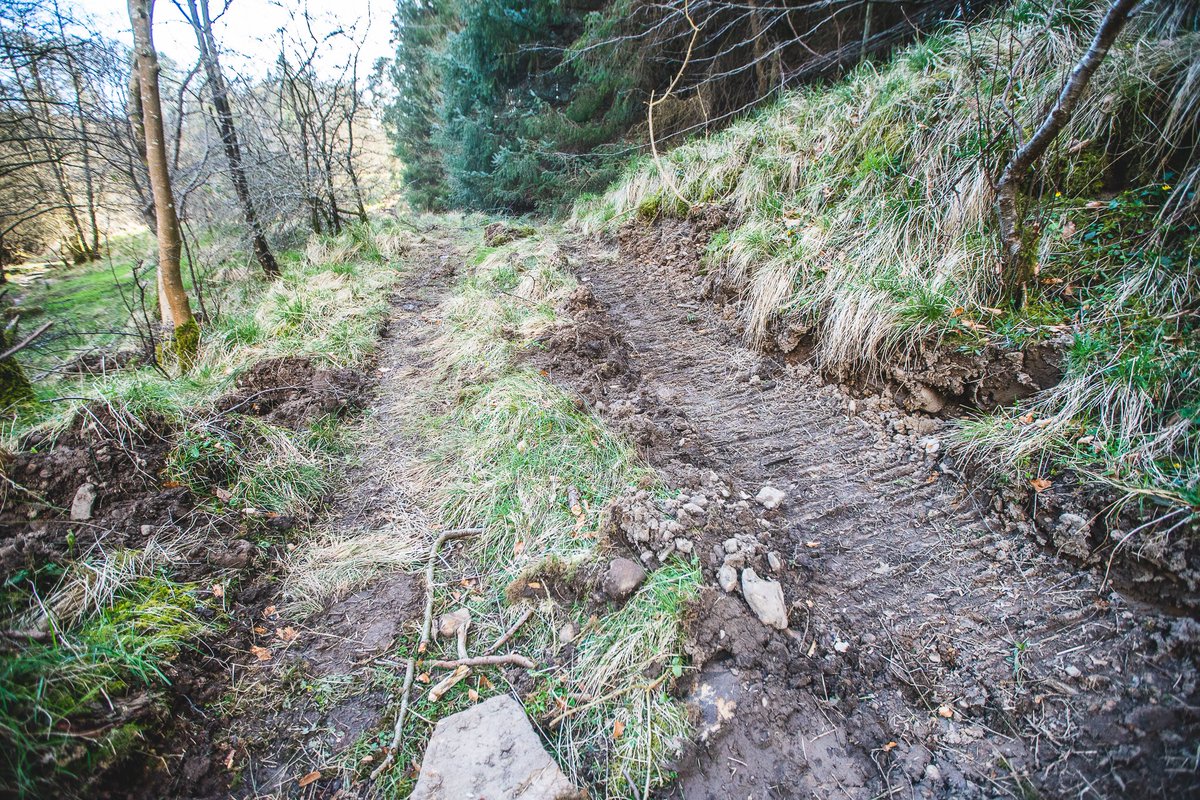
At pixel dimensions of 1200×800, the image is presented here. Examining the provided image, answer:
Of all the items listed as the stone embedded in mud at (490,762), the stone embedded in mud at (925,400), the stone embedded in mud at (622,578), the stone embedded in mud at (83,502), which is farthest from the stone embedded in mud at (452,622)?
the stone embedded in mud at (925,400)

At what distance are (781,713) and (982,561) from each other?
103cm

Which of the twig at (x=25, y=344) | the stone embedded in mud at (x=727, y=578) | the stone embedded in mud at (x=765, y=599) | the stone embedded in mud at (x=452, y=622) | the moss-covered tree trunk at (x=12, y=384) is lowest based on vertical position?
the stone embedded in mud at (x=452, y=622)

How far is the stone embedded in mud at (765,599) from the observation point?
1569 mm

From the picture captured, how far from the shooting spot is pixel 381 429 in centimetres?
290

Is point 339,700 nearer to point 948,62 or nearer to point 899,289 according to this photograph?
point 899,289

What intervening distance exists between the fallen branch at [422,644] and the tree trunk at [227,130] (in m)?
6.12

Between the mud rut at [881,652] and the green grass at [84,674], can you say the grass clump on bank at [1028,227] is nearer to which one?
the mud rut at [881,652]

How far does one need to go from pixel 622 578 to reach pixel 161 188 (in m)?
4.56

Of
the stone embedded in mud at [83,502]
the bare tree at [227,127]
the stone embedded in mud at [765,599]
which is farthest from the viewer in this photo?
the bare tree at [227,127]

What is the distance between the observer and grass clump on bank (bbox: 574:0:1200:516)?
178 centimetres

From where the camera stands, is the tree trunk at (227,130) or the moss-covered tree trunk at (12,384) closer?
the moss-covered tree trunk at (12,384)

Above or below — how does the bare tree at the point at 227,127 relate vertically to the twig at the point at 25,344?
above

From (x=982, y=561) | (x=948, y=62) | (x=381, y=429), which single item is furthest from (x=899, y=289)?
(x=381, y=429)

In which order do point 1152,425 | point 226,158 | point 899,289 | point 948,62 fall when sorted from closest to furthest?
point 1152,425 → point 899,289 → point 948,62 → point 226,158
